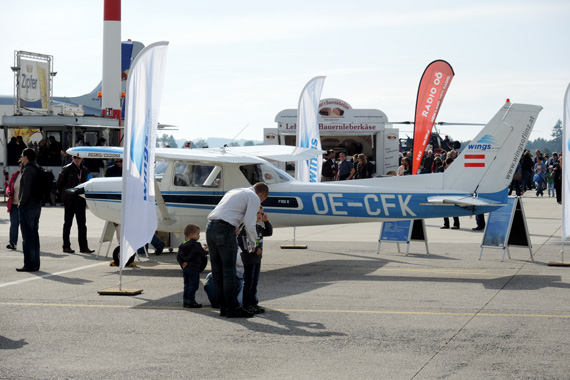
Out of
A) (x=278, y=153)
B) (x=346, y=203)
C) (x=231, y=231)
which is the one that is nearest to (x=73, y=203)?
(x=278, y=153)

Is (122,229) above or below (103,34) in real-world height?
below

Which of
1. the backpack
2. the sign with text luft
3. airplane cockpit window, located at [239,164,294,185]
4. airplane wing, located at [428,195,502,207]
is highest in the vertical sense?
airplane cockpit window, located at [239,164,294,185]

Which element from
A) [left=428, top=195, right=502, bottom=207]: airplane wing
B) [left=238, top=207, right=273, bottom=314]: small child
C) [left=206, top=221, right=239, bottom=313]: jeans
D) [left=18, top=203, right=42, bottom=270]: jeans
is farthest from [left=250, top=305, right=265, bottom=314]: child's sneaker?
[left=18, top=203, right=42, bottom=270]: jeans

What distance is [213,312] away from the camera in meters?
9.54

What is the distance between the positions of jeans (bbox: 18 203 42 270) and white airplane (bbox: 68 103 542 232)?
3.77ft

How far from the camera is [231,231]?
30.1 ft

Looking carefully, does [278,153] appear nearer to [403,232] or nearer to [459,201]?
[403,232]

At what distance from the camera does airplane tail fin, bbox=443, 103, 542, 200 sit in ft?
40.6

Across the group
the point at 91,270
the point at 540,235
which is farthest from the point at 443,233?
the point at 91,270

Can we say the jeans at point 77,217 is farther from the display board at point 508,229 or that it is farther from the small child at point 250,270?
the display board at point 508,229

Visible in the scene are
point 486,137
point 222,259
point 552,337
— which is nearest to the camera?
point 552,337

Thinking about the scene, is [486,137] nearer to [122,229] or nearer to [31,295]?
[122,229]

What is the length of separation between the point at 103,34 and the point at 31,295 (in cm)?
3176

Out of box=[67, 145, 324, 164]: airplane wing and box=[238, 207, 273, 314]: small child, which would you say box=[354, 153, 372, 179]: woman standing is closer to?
box=[67, 145, 324, 164]: airplane wing
